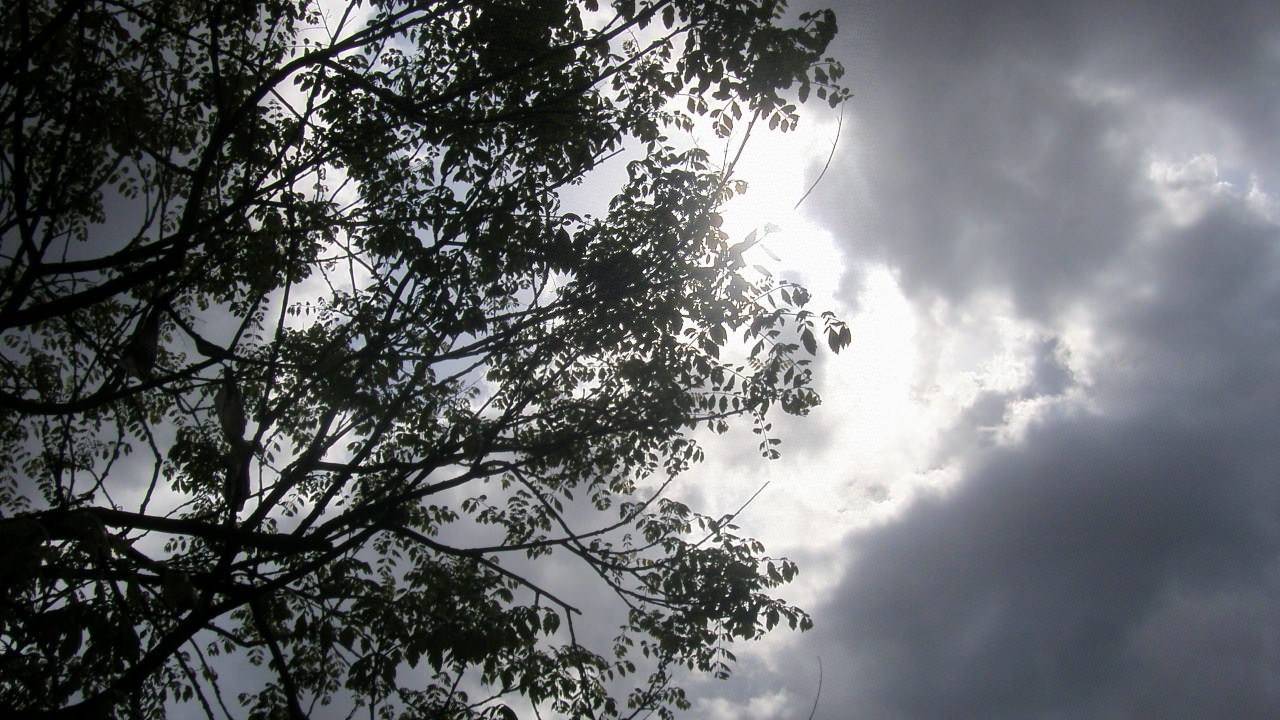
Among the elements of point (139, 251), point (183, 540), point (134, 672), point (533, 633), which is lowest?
point (134, 672)

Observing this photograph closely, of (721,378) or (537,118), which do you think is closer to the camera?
(537,118)

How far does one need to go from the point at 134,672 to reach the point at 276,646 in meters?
1.72

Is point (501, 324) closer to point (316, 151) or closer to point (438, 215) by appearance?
point (438, 215)

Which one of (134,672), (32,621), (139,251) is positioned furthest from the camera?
(139,251)

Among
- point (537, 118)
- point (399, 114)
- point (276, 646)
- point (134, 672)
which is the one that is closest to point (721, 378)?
point (537, 118)

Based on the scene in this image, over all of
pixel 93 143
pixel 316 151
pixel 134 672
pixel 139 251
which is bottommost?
pixel 134 672

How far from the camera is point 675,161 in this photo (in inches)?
286

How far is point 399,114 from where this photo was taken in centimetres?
670

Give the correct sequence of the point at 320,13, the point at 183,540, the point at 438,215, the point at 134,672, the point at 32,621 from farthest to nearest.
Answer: the point at 183,540, the point at 320,13, the point at 438,215, the point at 134,672, the point at 32,621

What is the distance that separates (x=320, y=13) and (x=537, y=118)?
226 centimetres

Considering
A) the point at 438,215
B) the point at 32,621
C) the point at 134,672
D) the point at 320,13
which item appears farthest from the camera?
the point at 320,13

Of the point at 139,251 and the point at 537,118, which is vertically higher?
the point at 537,118

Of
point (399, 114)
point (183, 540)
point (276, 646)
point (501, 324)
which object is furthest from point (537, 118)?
point (183, 540)

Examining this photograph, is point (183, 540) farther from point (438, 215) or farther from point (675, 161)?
point (675, 161)
